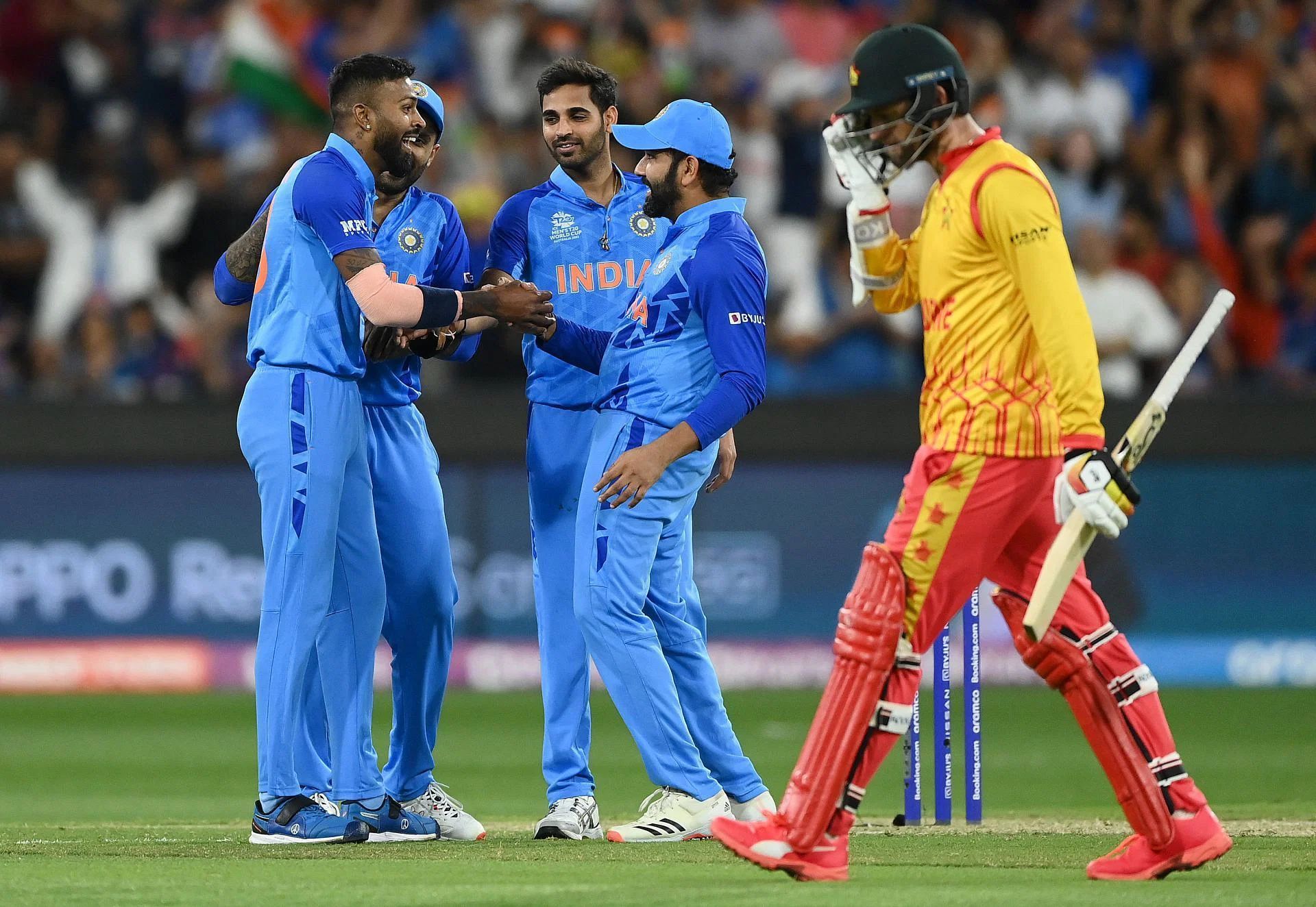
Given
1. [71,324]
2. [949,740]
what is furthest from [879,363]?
[949,740]

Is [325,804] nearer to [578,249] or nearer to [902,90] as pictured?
[578,249]

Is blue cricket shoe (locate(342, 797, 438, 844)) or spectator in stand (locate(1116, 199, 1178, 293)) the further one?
spectator in stand (locate(1116, 199, 1178, 293))

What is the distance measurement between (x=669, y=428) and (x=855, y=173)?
1413 mm

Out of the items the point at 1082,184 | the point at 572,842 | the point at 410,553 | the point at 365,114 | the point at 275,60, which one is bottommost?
the point at 572,842

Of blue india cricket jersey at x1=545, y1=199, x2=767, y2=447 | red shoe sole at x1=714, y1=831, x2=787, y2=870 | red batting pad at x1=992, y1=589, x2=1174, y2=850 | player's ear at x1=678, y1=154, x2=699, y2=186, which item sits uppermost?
player's ear at x1=678, y1=154, x2=699, y2=186

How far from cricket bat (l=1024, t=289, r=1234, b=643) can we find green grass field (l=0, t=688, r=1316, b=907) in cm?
69

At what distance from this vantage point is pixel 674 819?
6.23 meters

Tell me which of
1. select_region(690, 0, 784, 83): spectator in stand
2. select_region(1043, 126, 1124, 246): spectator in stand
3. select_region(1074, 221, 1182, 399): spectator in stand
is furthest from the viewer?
select_region(690, 0, 784, 83): spectator in stand

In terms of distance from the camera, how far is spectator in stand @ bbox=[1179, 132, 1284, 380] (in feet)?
42.8

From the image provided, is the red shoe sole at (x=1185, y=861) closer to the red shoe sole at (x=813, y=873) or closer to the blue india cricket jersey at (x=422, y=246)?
the red shoe sole at (x=813, y=873)

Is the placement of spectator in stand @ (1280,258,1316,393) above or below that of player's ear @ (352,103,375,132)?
below

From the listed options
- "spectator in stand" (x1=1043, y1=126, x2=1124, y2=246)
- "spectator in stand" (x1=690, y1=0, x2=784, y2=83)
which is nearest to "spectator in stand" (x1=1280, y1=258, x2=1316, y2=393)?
"spectator in stand" (x1=1043, y1=126, x2=1124, y2=246)

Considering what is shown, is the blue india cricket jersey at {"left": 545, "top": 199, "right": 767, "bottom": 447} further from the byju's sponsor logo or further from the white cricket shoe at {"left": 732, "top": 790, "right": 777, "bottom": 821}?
the white cricket shoe at {"left": 732, "top": 790, "right": 777, "bottom": 821}

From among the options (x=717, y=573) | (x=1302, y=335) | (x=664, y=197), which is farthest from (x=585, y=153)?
(x=1302, y=335)
